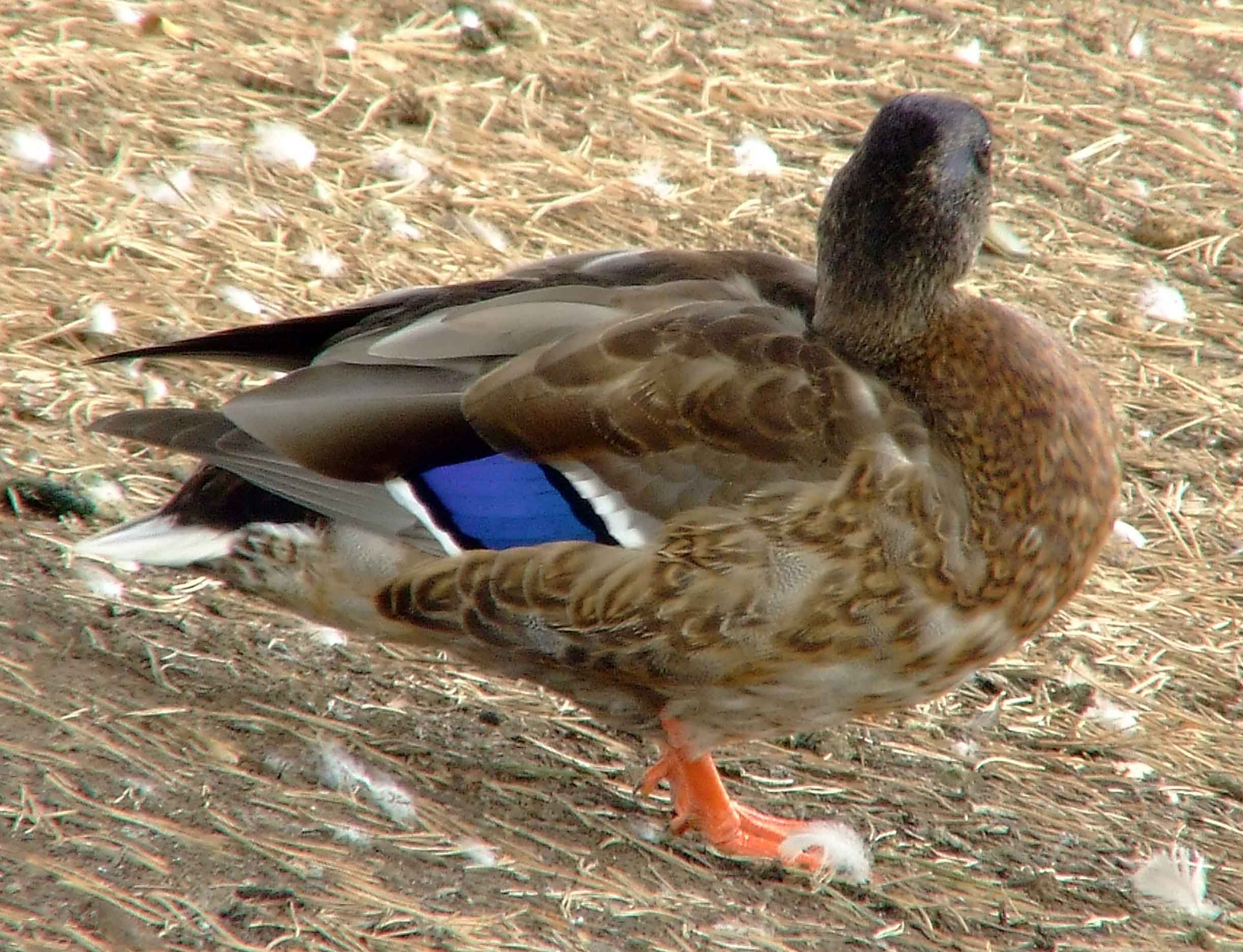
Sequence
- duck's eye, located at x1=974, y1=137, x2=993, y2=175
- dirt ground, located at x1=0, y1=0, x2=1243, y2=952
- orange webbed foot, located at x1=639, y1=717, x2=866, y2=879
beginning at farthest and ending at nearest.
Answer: orange webbed foot, located at x1=639, y1=717, x2=866, y2=879
duck's eye, located at x1=974, y1=137, x2=993, y2=175
dirt ground, located at x1=0, y1=0, x2=1243, y2=952

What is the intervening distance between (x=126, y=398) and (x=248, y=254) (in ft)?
2.35

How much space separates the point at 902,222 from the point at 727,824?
1.11m

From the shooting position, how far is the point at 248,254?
14.4ft

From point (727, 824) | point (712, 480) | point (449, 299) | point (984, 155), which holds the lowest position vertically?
point (727, 824)

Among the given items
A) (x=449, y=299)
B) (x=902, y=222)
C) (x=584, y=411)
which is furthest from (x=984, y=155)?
(x=449, y=299)

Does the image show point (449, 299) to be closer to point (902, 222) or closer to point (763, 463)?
point (763, 463)

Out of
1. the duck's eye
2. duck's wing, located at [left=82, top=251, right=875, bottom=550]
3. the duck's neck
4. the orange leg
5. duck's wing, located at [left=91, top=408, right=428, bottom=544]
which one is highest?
the duck's eye

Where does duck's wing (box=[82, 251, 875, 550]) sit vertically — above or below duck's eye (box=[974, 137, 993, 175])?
below

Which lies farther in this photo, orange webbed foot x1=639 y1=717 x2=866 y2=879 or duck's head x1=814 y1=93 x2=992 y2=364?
orange webbed foot x1=639 y1=717 x2=866 y2=879

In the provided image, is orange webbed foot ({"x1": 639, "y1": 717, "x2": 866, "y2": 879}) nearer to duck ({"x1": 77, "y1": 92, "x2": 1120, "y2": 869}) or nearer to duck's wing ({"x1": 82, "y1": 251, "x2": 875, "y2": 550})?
duck ({"x1": 77, "y1": 92, "x2": 1120, "y2": 869})

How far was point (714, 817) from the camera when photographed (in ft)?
10.1

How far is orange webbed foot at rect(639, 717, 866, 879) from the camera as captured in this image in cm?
301

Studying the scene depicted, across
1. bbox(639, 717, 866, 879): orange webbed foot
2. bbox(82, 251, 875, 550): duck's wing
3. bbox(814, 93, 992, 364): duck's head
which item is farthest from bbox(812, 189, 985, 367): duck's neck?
bbox(639, 717, 866, 879): orange webbed foot

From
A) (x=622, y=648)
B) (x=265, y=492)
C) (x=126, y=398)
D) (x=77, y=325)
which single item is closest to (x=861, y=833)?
(x=622, y=648)
